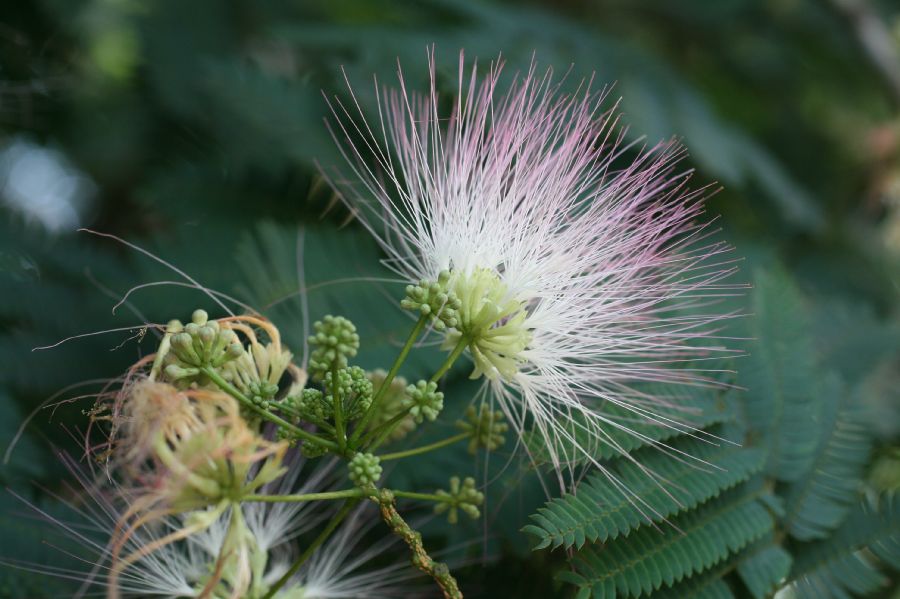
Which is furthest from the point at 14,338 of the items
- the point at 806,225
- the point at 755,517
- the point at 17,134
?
the point at 806,225

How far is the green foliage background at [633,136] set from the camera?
2.14 meters

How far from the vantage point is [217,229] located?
3125 mm

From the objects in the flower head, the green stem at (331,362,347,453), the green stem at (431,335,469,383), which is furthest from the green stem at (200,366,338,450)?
the flower head

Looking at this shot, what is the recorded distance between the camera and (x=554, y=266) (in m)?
2.10

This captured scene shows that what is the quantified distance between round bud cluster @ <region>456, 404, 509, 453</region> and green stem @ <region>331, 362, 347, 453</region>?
0.44 m

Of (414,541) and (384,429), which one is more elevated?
(384,429)

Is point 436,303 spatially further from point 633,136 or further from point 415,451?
point 633,136

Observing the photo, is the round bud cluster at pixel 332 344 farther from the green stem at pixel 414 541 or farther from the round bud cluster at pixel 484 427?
the round bud cluster at pixel 484 427

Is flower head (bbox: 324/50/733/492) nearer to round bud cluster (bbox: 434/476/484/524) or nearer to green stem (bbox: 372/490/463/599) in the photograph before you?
round bud cluster (bbox: 434/476/484/524)

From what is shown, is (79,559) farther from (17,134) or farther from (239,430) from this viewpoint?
(17,134)

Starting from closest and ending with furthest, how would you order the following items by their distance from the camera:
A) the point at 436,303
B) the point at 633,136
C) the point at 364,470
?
the point at 364,470
the point at 436,303
the point at 633,136

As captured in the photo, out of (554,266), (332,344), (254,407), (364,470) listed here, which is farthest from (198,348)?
(554,266)

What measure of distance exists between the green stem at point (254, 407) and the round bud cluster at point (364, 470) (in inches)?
3.6

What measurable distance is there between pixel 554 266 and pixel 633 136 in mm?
1339
